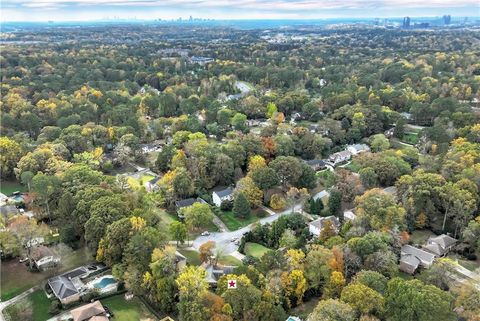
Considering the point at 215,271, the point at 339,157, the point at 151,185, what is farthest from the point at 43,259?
the point at 339,157

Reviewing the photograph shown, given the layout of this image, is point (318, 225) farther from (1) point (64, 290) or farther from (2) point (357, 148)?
(2) point (357, 148)

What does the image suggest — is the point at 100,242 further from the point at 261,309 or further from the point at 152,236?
the point at 261,309

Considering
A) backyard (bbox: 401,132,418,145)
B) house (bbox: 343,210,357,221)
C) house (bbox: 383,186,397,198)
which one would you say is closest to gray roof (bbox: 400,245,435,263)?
house (bbox: 343,210,357,221)

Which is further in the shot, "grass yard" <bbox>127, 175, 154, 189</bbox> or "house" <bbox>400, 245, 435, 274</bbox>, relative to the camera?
"grass yard" <bbox>127, 175, 154, 189</bbox>

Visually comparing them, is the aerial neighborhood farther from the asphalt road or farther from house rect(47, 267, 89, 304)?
the asphalt road

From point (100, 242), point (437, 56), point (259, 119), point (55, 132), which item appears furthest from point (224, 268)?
point (437, 56)

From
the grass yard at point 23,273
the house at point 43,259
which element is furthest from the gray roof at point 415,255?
the house at point 43,259

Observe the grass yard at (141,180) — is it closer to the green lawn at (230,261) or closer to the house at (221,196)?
the house at (221,196)
